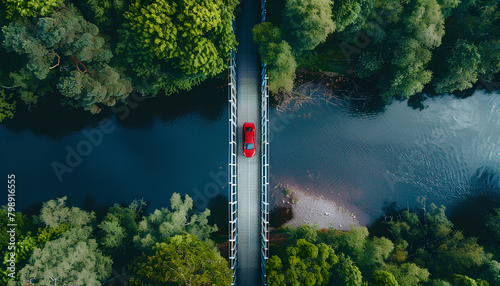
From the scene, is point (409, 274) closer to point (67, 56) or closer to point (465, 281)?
point (465, 281)

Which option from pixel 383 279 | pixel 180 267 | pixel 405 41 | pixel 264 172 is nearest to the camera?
pixel 180 267

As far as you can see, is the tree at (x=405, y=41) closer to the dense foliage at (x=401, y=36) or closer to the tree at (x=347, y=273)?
the dense foliage at (x=401, y=36)

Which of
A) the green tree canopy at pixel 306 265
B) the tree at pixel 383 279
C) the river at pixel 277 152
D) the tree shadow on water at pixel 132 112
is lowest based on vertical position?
the tree at pixel 383 279

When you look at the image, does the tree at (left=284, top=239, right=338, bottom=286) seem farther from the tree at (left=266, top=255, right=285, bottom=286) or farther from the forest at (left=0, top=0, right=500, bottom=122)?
the forest at (left=0, top=0, right=500, bottom=122)

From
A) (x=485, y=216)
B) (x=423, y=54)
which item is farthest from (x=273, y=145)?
(x=485, y=216)

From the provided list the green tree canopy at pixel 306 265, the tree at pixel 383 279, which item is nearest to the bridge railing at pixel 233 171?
the green tree canopy at pixel 306 265

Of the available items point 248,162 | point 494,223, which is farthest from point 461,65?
point 248,162

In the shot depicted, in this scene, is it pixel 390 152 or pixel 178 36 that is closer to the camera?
pixel 178 36
